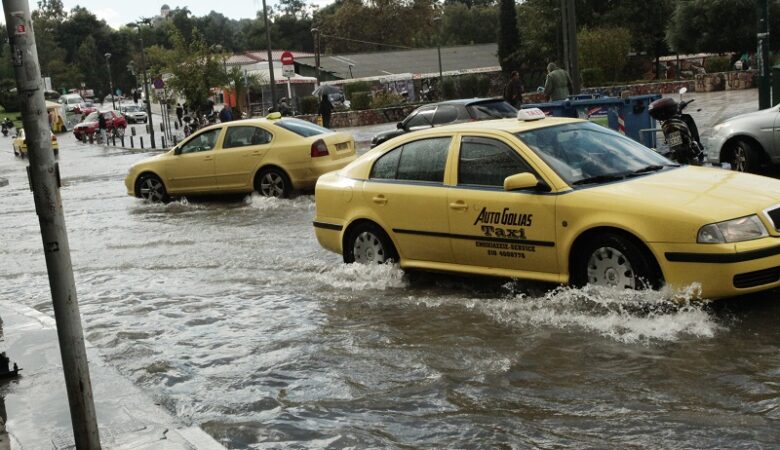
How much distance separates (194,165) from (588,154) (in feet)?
35.5

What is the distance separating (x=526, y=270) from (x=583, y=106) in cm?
961

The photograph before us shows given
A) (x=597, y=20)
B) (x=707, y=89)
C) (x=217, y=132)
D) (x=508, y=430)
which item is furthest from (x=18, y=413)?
(x=597, y=20)

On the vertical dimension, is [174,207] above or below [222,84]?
below

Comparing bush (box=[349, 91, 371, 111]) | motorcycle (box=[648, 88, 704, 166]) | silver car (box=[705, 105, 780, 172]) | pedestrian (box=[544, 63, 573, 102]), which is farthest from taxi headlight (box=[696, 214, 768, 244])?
bush (box=[349, 91, 371, 111])

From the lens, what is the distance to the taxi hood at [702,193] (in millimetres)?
6832

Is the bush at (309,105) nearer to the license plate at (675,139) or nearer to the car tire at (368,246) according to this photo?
the license plate at (675,139)

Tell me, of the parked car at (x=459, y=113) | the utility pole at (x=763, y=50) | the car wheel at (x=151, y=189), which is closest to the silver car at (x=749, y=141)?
the utility pole at (x=763, y=50)

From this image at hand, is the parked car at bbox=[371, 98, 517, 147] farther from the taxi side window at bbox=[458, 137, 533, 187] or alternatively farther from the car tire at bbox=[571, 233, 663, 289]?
the car tire at bbox=[571, 233, 663, 289]

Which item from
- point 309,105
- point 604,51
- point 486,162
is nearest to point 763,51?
point 486,162

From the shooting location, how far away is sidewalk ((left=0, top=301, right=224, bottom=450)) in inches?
213

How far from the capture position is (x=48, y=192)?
477 centimetres

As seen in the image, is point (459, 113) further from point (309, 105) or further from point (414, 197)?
point (309, 105)

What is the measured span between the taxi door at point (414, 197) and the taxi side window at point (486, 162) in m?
0.20

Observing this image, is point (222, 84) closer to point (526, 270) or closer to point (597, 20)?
point (597, 20)
